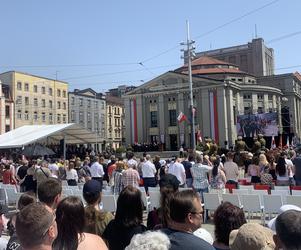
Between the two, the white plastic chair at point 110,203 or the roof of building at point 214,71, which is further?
the roof of building at point 214,71

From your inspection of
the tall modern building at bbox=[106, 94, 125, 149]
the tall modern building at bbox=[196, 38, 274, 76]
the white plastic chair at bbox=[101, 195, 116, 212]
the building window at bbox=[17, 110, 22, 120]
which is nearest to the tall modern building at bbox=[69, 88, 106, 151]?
the tall modern building at bbox=[106, 94, 125, 149]

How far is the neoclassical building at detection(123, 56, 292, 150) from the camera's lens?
2402 inches

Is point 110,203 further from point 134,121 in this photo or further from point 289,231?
point 134,121

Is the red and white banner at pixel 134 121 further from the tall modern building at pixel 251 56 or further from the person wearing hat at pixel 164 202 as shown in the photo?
the person wearing hat at pixel 164 202

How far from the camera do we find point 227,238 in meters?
3.77

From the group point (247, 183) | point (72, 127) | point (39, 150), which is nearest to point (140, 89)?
point (72, 127)

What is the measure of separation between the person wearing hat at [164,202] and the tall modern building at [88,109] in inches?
3037

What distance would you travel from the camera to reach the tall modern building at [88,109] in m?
82.9

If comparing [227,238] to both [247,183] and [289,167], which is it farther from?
[247,183]

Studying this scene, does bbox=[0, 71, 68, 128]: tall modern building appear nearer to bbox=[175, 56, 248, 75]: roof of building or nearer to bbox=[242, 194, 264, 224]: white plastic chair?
bbox=[175, 56, 248, 75]: roof of building

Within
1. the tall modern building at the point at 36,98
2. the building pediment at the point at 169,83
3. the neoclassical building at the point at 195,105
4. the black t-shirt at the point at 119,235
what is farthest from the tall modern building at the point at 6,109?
the black t-shirt at the point at 119,235

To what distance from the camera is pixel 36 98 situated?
7538 cm

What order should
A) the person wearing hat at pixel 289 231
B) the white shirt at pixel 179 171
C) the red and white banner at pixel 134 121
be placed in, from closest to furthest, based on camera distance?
the person wearing hat at pixel 289 231
the white shirt at pixel 179 171
the red and white banner at pixel 134 121

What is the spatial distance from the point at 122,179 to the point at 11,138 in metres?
19.3
